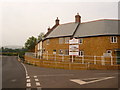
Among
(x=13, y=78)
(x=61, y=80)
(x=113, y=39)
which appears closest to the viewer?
(x=61, y=80)

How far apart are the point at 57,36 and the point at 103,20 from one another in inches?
405

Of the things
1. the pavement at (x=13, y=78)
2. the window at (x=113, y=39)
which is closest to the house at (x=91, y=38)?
the window at (x=113, y=39)

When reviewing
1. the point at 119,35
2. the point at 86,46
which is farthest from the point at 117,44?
the point at 86,46

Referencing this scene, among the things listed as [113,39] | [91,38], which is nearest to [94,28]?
[91,38]

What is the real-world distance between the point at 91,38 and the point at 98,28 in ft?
8.64

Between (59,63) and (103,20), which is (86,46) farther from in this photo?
(59,63)

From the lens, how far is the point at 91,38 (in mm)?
24125

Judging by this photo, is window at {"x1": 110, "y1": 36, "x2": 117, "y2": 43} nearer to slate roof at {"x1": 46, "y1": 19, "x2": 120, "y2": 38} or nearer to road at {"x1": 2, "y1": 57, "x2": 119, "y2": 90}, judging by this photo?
slate roof at {"x1": 46, "y1": 19, "x2": 120, "y2": 38}

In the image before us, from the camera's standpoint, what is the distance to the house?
73.5ft

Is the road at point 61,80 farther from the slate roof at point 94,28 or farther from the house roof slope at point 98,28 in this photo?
the slate roof at point 94,28

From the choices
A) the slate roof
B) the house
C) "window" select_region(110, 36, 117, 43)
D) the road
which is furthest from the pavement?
"window" select_region(110, 36, 117, 43)

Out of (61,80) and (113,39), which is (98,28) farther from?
(61,80)

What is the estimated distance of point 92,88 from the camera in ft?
21.7

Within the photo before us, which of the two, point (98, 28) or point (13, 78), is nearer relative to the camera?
point (13, 78)
